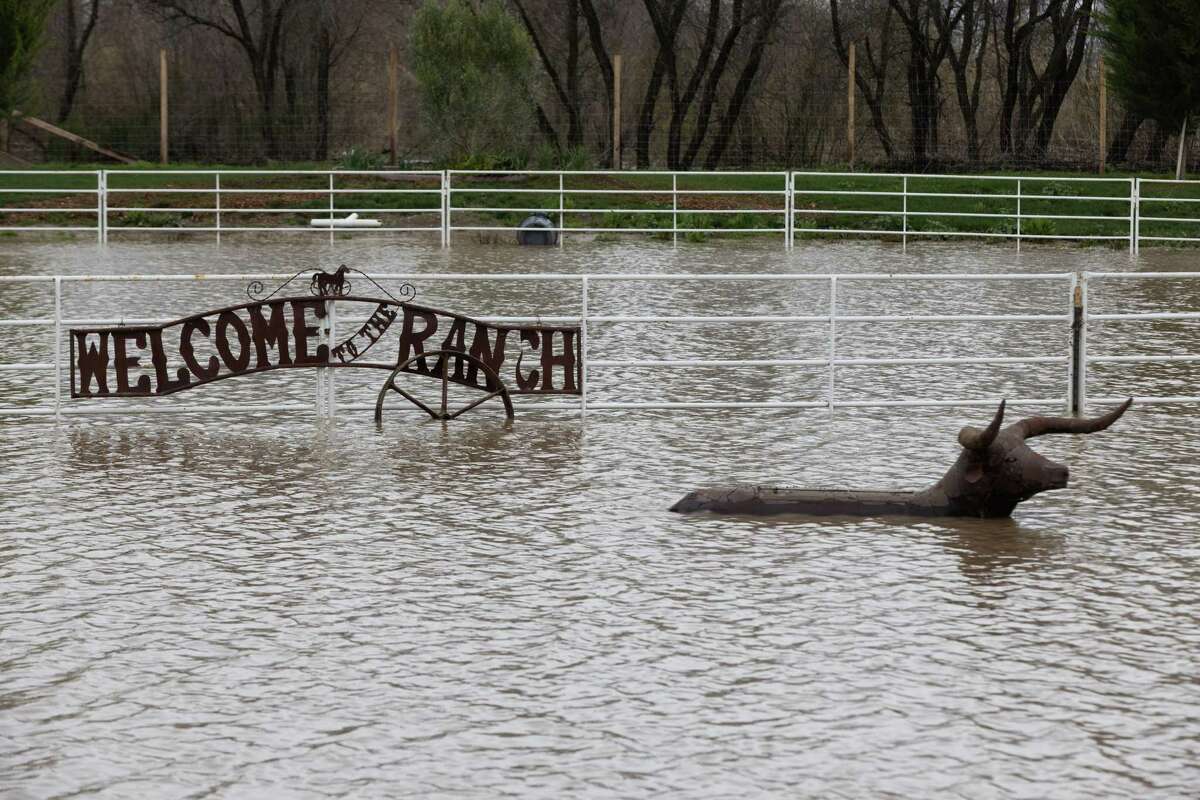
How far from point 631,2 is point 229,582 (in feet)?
157

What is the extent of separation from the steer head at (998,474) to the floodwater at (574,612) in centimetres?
15

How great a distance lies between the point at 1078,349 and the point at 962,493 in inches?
161

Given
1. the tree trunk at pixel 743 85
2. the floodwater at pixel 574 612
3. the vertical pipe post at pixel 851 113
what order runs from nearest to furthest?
1. the floodwater at pixel 574 612
2. the vertical pipe post at pixel 851 113
3. the tree trunk at pixel 743 85

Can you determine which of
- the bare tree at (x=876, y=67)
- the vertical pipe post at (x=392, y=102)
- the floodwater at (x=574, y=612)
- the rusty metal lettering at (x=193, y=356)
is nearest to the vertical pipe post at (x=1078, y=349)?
the floodwater at (x=574, y=612)

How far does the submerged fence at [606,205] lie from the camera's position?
3262 centimetres

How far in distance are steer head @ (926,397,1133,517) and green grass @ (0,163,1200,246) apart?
73.2ft

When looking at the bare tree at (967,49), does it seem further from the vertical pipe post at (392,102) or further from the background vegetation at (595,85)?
the vertical pipe post at (392,102)

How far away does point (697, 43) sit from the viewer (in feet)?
172

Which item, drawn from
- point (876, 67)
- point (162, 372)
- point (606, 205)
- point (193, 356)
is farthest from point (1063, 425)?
point (876, 67)

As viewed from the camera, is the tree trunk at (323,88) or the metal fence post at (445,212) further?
the tree trunk at (323,88)

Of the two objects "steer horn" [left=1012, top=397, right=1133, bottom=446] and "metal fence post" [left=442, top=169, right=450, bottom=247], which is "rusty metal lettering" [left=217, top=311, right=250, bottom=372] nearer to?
"steer horn" [left=1012, top=397, right=1133, bottom=446]

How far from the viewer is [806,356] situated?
55.3 feet

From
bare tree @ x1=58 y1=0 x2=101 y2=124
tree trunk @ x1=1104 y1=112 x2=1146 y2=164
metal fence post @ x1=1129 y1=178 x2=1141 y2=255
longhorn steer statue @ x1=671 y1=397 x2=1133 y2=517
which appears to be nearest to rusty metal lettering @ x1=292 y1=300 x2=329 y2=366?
longhorn steer statue @ x1=671 y1=397 x2=1133 y2=517

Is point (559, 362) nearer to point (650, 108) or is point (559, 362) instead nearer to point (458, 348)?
point (458, 348)
